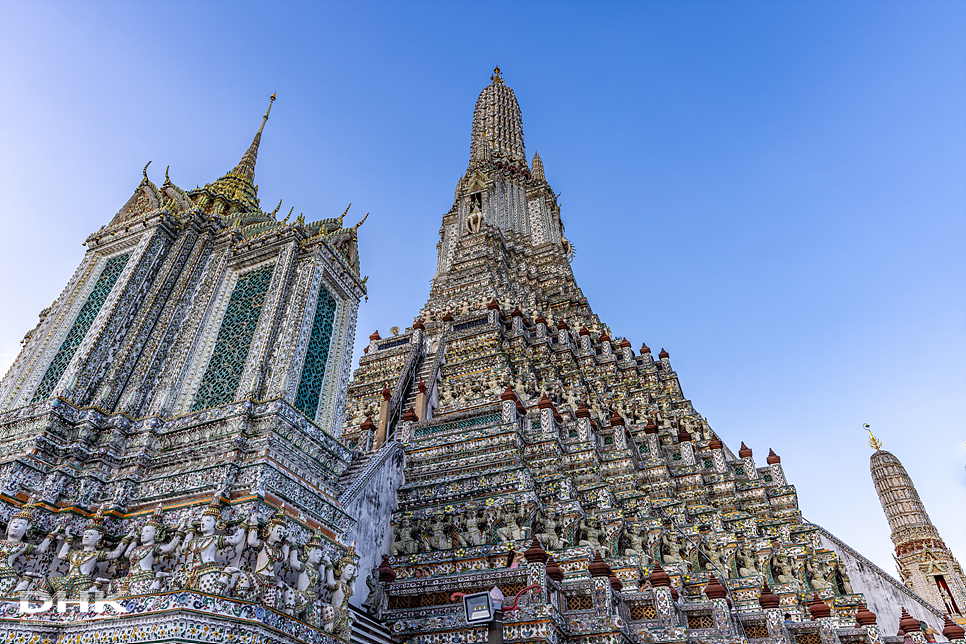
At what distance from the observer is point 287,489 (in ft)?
21.8

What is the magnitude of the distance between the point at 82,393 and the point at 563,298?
66.1 ft

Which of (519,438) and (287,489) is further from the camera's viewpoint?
(519,438)

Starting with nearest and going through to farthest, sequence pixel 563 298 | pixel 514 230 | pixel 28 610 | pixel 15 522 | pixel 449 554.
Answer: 1. pixel 28 610
2. pixel 15 522
3. pixel 449 554
4. pixel 563 298
5. pixel 514 230

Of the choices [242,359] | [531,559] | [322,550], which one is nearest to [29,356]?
[242,359]

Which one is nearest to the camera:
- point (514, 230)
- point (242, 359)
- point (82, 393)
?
point (82, 393)

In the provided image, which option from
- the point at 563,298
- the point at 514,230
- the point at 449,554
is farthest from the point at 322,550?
the point at 514,230

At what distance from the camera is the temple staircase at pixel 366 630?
7.39m

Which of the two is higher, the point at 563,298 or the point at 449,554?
the point at 563,298

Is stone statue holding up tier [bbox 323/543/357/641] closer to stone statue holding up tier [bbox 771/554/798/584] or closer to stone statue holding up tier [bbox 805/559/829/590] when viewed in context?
stone statue holding up tier [bbox 771/554/798/584]

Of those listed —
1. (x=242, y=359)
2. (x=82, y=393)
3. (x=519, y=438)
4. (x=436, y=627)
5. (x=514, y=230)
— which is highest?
(x=514, y=230)

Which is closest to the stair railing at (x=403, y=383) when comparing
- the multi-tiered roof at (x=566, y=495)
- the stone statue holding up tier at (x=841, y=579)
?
the multi-tiered roof at (x=566, y=495)

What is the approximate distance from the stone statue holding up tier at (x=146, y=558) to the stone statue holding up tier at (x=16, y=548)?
2.60 ft

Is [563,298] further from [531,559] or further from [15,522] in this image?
[15,522]

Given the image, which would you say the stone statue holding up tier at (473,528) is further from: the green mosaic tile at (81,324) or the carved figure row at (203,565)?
the green mosaic tile at (81,324)
